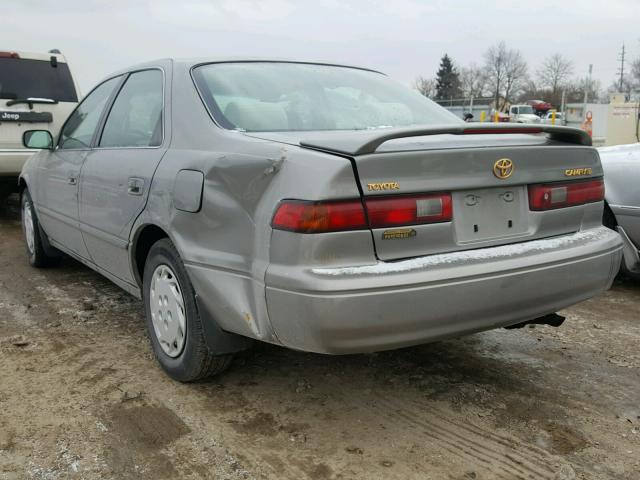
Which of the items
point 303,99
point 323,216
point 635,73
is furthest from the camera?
point 635,73

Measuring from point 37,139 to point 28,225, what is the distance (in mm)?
1169

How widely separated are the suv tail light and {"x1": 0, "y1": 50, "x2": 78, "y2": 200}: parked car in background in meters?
6.42

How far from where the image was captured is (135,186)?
3191 mm

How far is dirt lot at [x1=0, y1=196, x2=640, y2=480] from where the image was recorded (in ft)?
7.79

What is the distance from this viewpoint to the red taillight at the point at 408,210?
89.0 inches

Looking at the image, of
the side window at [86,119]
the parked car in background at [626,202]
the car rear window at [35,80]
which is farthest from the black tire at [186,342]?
the car rear window at [35,80]

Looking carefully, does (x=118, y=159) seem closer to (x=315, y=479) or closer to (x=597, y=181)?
(x=315, y=479)

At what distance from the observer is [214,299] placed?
2.62 m

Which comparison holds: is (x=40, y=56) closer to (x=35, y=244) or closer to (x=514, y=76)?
(x=35, y=244)

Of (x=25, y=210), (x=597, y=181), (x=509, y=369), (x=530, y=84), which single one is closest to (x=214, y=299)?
(x=509, y=369)

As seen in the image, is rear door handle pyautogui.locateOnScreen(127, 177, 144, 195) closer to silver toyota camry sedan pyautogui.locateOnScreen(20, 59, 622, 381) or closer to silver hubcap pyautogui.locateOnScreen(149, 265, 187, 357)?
silver toyota camry sedan pyautogui.locateOnScreen(20, 59, 622, 381)

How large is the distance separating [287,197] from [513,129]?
106 centimetres

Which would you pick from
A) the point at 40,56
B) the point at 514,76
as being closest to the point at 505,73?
the point at 514,76

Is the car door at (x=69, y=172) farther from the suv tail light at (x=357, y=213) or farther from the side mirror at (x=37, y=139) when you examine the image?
the suv tail light at (x=357, y=213)
